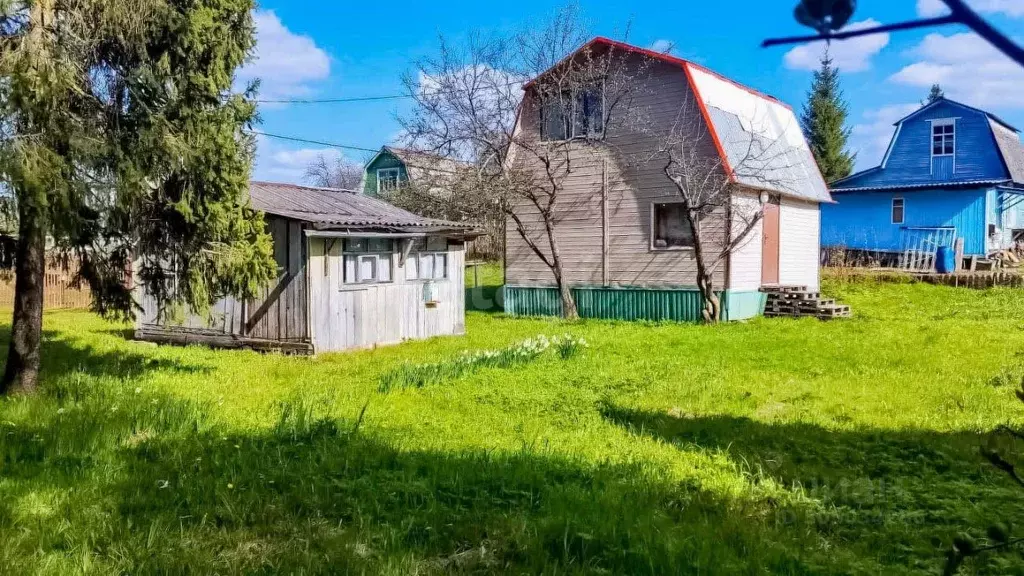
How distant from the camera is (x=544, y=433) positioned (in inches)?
294

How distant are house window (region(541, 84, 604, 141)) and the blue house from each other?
13.6 meters

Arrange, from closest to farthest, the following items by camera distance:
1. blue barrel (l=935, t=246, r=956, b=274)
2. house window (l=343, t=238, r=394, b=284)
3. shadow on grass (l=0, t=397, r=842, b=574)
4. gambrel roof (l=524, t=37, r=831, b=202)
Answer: shadow on grass (l=0, t=397, r=842, b=574), house window (l=343, t=238, r=394, b=284), gambrel roof (l=524, t=37, r=831, b=202), blue barrel (l=935, t=246, r=956, b=274)

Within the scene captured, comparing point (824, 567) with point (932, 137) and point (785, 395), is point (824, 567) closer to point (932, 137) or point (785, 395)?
point (785, 395)

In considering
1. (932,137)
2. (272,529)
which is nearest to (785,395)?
(272,529)

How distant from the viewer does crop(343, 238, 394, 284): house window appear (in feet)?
48.7

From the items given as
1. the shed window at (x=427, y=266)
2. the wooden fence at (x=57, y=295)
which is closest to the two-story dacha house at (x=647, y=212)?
the shed window at (x=427, y=266)

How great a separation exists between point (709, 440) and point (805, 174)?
56.9 feet

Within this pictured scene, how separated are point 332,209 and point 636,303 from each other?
8521 mm

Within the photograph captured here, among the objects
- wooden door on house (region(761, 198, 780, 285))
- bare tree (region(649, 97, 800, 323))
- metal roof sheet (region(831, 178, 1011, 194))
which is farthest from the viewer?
metal roof sheet (region(831, 178, 1011, 194))

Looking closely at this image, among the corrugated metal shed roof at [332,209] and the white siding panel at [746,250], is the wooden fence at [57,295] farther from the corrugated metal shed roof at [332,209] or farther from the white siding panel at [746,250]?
the white siding panel at [746,250]

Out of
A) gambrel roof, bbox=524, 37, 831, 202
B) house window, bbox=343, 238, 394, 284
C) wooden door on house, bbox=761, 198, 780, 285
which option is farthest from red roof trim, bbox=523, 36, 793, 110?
house window, bbox=343, 238, 394, 284

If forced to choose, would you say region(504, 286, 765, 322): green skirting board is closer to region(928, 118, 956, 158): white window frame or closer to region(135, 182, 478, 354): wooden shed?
region(135, 182, 478, 354): wooden shed

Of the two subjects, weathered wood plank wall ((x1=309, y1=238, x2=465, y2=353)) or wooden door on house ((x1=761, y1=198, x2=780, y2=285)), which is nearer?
weathered wood plank wall ((x1=309, y1=238, x2=465, y2=353))

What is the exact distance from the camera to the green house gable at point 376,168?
41219 mm
